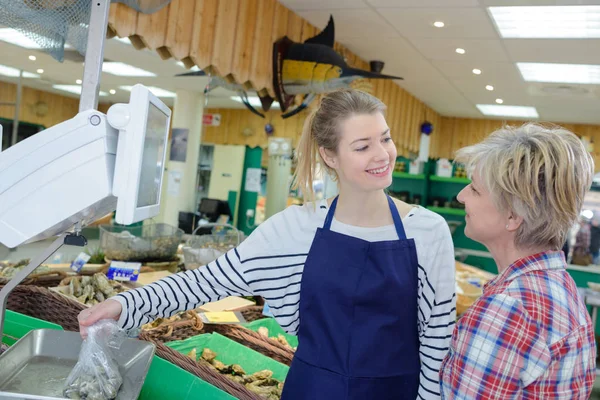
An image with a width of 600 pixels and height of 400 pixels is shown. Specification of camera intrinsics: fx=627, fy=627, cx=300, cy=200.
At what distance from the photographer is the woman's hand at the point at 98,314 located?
1529 mm

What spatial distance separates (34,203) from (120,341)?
49cm

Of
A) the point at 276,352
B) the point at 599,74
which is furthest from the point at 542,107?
the point at 276,352

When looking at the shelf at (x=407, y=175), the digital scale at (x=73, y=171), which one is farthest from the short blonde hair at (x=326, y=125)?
the shelf at (x=407, y=175)

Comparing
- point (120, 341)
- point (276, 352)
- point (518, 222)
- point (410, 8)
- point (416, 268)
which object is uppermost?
point (410, 8)

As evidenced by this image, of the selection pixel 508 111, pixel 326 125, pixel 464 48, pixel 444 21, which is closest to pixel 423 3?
pixel 444 21

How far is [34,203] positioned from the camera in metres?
1.25

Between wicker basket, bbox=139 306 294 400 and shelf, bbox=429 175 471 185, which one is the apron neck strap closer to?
wicker basket, bbox=139 306 294 400

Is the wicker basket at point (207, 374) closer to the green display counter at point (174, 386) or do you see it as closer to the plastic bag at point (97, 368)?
the green display counter at point (174, 386)

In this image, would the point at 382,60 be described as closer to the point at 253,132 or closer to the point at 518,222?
the point at 253,132

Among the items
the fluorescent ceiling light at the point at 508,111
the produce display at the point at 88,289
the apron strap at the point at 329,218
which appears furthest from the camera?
the fluorescent ceiling light at the point at 508,111

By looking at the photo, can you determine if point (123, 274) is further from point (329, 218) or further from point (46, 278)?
point (329, 218)

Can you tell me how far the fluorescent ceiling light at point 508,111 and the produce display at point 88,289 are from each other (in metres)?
7.08

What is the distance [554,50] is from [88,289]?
4.43m

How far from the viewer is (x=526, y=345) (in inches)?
47.4
